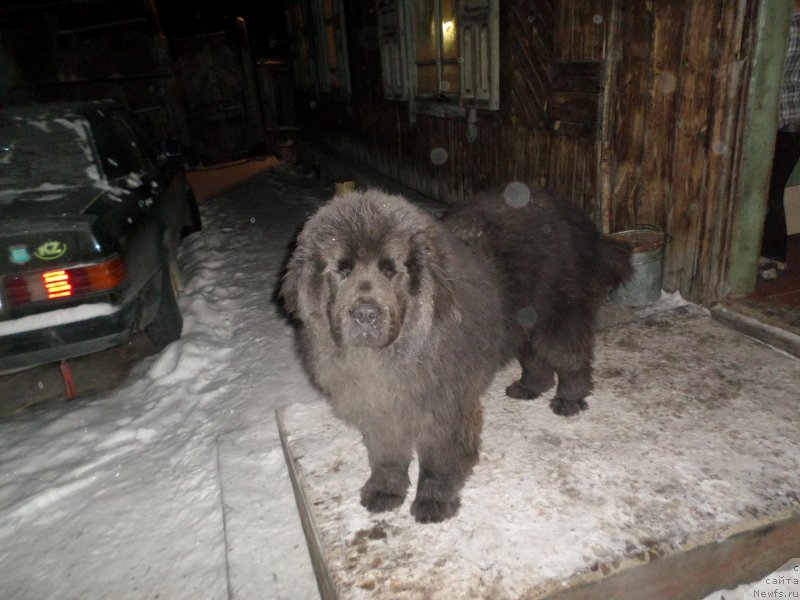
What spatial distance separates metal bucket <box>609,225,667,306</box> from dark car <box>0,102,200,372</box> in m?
4.07

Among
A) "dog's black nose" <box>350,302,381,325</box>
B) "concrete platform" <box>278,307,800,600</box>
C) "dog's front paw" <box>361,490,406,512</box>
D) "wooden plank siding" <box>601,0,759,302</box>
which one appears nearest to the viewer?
"dog's black nose" <box>350,302,381,325</box>

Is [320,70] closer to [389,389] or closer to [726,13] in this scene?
[726,13]

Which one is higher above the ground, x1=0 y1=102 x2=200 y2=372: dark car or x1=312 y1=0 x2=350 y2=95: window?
x1=312 y1=0 x2=350 y2=95: window

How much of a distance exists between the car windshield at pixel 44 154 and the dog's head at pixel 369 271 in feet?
10.2

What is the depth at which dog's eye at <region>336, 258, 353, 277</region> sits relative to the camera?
236 centimetres

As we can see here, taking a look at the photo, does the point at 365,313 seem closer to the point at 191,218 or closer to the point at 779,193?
the point at 779,193

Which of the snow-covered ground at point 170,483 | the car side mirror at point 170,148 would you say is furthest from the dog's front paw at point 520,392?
the car side mirror at point 170,148

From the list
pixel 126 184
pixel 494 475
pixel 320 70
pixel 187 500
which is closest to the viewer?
pixel 494 475

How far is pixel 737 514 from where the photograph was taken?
246 cm

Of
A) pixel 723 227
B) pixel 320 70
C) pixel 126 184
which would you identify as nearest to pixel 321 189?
pixel 320 70

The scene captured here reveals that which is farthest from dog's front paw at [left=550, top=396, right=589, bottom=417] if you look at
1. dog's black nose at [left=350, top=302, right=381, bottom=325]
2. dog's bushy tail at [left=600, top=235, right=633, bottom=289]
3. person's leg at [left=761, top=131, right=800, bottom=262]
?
person's leg at [left=761, top=131, right=800, bottom=262]

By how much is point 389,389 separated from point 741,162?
10.9ft

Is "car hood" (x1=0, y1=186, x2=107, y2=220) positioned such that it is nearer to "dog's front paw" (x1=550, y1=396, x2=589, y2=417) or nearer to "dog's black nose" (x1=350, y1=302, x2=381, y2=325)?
"dog's black nose" (x1=350, y1=302, x2=381, y2=325)

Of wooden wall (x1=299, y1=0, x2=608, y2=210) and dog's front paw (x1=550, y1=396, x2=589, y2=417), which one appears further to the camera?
wooden wall (x1=299, y1=0, x2=608, y2=210)
